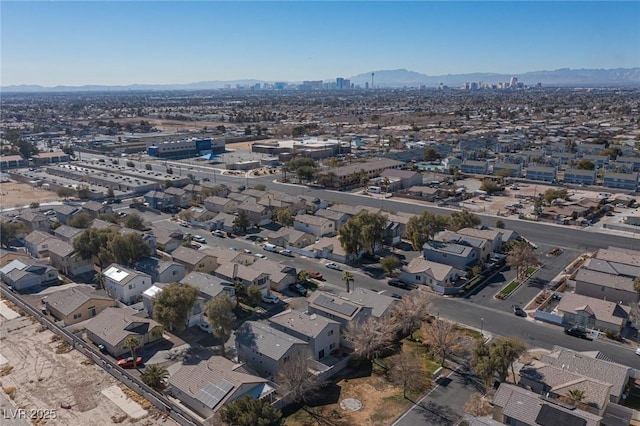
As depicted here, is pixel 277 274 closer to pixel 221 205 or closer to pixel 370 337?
pixel 370 337

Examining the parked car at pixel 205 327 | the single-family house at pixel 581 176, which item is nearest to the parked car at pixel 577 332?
the parked car at pixel 205 327

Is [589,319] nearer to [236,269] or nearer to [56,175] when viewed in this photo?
[236,269]

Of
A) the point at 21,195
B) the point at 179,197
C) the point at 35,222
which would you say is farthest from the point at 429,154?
the point at 21,195

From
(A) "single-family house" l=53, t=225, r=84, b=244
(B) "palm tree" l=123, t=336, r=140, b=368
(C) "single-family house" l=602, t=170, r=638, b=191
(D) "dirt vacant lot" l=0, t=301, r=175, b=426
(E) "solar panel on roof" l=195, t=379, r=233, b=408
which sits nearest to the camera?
(E) "solar panel on roof" l=195, t=379, r=233, b=408

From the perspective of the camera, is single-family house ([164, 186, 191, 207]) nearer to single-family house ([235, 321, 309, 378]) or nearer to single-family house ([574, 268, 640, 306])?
single-family house ([235, 321, 309, 378])

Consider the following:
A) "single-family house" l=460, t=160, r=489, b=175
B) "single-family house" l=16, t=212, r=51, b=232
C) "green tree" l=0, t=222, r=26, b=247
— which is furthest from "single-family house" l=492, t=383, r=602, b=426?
"single-family house" l=460, t=160, r=489, b=175

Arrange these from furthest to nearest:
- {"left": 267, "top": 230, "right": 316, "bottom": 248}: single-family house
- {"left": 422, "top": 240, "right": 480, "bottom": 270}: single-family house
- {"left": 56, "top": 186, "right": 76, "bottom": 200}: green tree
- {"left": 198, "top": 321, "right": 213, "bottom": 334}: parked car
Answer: {"left": 56, "top": 186, "right": 76, "bottom": 200}: green tree → {"left": 267, "top": 230, "right": 316, "bottom": 248}: single-family house → {"left": 422, "top": 240, "right": 480, "bottom": 270}: single-family house → {"left": 198, "top": 321, "right": 213, "bottom": 334}: parked car
